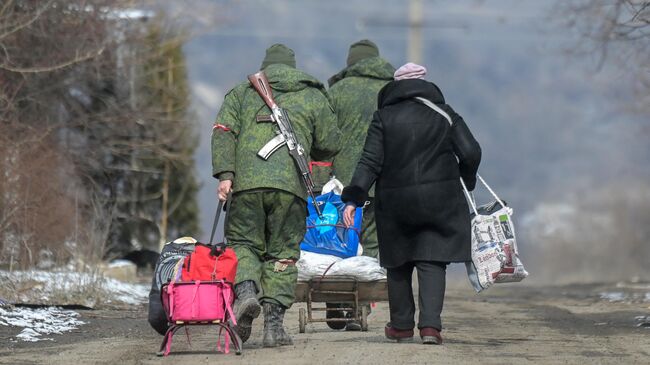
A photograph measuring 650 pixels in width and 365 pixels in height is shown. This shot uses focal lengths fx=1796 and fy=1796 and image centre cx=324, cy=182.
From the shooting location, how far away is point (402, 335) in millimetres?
13195

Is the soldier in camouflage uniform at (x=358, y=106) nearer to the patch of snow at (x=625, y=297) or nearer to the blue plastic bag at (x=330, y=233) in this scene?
the blue plastic bag at (x=330, y=233)

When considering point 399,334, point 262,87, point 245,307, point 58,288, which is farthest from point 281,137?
point 58,288

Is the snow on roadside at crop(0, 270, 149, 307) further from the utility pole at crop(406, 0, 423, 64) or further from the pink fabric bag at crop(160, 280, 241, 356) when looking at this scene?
the utility pole at crop(406, 0, 423, 64)

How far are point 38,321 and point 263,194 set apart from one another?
11.4ft

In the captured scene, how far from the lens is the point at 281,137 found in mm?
12922

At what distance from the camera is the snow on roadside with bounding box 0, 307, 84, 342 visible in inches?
573

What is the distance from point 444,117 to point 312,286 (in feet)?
6.57

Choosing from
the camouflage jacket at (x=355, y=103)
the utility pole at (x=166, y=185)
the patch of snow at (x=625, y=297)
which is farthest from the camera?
the utility pole at (x=166, y=185)

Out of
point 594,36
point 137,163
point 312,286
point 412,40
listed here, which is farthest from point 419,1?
point 312,286

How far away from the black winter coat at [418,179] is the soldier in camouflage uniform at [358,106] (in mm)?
2054

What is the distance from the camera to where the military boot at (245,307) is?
1251cm

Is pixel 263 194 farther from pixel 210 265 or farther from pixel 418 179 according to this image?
pixel 418 179

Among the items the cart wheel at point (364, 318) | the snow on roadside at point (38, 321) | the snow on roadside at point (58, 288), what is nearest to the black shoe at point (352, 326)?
the cart wheel at point (364, 318)

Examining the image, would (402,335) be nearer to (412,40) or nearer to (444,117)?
(444,117)
